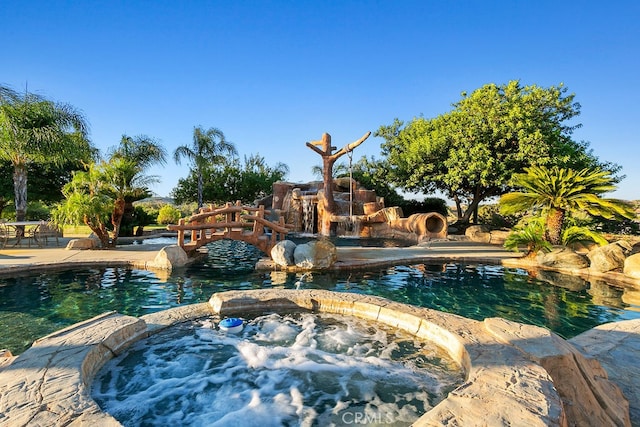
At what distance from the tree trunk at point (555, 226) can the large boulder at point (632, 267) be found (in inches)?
99.4

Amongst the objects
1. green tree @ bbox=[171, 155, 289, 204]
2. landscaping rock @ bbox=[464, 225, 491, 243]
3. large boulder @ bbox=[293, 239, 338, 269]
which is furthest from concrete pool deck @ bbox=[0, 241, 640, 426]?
green tree @ bbox=[171, 155, 289, 204]

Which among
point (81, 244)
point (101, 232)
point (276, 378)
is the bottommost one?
point (276, 378)

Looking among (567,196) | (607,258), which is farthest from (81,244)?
(567,196)

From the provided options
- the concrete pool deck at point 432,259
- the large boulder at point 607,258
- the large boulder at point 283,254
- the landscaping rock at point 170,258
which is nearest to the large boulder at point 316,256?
the large boulder at point 283,254

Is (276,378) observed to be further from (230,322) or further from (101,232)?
(101,232)

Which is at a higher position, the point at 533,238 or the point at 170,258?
the point at 533,238

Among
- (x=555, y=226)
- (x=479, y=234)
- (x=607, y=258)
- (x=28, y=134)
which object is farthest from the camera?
(x=479, y=234)

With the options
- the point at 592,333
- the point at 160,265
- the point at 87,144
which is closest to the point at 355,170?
the point at 87,144

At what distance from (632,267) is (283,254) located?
9375mm

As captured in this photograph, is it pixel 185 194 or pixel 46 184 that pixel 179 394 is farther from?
pixel 185 194

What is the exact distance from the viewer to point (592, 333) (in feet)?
15.0

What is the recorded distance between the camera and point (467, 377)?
10.7 feet

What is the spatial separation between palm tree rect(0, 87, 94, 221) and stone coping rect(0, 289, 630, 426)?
1384cm

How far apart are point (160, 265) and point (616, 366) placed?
382 inches
